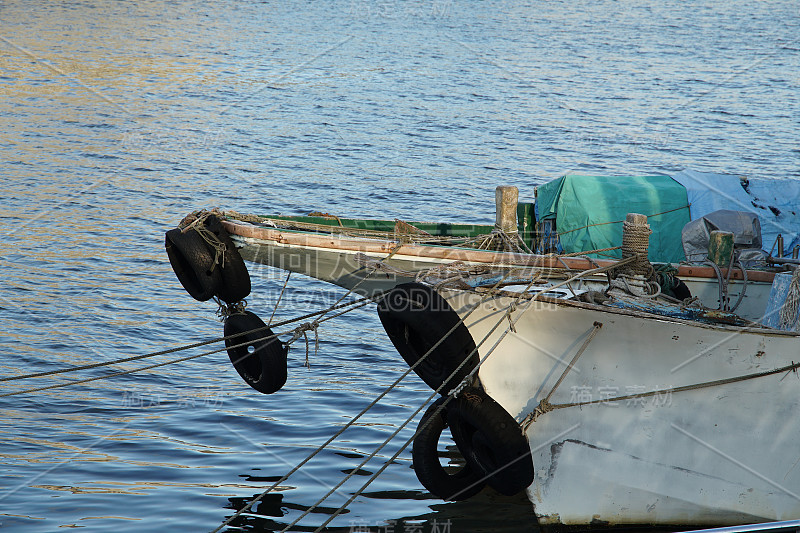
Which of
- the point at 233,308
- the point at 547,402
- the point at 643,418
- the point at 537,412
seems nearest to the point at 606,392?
the point at 643,418

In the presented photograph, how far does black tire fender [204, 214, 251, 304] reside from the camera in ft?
29.6

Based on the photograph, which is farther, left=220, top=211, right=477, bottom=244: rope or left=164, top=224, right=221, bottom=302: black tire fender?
left=220, top=211, right=477, bottom=244: rope

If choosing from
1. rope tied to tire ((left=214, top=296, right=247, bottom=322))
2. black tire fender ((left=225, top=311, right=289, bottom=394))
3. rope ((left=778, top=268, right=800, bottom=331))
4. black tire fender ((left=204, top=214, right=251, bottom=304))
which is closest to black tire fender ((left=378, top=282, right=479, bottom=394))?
black tire fender ((left=225, top=311, right=289, bottom=394))

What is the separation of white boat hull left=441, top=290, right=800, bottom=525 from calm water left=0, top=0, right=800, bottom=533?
843 mm

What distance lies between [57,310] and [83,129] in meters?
13.1

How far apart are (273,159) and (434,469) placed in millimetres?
17361

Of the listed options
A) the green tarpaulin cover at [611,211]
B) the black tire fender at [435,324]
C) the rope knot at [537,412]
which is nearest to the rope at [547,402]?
the rope knot at [537,412]

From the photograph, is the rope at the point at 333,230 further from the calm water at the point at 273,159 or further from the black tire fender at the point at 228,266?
the calm water at the point at 273,159

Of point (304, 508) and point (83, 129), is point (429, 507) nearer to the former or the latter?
point (304, 508)

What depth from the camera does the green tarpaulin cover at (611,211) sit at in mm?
12312

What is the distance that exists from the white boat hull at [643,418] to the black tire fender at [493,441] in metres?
0.62

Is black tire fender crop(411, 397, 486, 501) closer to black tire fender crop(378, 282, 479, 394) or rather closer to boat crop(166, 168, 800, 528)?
boat crop(166, 168, 800, 528)

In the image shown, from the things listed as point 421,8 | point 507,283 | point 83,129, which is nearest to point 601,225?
point 507,283

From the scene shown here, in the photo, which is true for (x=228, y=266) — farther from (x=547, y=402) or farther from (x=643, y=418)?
(x=643, y=418)
